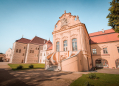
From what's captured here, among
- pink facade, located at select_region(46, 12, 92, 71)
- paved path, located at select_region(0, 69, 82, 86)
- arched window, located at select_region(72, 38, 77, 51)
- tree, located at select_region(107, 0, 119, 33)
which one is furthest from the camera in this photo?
arched window, located at select_region(72, 38, 77, 51)

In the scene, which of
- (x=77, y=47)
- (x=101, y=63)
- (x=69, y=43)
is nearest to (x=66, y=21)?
(x=69, y=43)

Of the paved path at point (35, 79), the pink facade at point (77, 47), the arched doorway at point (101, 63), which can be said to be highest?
the pink facade at point (77, 47)

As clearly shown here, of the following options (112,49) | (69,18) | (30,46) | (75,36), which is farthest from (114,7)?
(30,46)

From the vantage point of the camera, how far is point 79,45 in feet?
49.4

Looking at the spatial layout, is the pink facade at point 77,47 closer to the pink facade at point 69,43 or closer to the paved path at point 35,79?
the pink facade at point 69,43

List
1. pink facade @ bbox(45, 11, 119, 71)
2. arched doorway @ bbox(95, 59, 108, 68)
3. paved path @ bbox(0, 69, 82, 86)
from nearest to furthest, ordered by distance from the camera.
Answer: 1. paved path @ bbox(0, 69, 82, 86)
2. pink facade @ bbox(45, 11, 119, 71)
3. arched doorway @ bbox(95, 59, 108, 68)

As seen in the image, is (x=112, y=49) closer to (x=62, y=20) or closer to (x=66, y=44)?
(x=66, y=44)

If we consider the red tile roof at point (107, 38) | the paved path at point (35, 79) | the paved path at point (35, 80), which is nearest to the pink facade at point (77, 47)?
the red tile roof at point (107, 38)

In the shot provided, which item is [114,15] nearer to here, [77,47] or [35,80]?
[77,47]

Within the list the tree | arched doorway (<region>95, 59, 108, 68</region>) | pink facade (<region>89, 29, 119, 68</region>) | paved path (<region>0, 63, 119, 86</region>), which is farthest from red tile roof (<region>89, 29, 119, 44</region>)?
paved path (<region>0, 63, 119, 86</region>)

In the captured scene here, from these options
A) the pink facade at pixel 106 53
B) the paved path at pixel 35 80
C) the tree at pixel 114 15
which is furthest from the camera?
the pink facade at pixel 106 53

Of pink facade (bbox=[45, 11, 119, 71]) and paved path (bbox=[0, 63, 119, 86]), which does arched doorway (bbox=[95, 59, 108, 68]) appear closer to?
pink facade (bbox=[45, 11, 119, 71])

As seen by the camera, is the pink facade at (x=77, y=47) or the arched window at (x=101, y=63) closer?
the pink facade at (x=77, y=47)

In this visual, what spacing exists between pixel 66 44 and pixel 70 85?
13.3 meters
